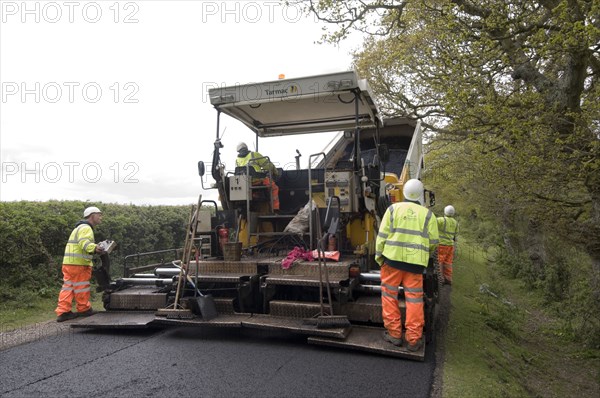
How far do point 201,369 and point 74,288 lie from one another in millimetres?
2678

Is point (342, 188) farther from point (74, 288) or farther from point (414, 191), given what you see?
point (74, 288)

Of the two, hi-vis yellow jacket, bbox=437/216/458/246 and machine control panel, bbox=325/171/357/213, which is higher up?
machine control panel, bbox=325/171/357/213

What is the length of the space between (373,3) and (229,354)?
8.54m

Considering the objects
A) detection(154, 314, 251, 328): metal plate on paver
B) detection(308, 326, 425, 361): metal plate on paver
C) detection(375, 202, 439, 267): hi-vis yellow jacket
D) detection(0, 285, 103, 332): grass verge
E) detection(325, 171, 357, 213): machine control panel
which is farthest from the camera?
detection(0, 285, 103, 332): grass verge

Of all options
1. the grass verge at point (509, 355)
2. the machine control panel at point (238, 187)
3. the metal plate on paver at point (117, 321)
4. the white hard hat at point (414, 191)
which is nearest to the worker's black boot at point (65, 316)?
the metal plate on paver at point (117, 321)

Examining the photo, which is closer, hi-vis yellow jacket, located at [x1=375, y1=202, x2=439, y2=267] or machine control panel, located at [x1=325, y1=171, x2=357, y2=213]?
hi-vis yellow jacket, located at [x1=375, y1=202, x2=439, y2=267]

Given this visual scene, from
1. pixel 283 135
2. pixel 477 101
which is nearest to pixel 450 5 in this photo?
pixel 477 101

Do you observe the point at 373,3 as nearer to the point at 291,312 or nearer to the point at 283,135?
the point at 283,135

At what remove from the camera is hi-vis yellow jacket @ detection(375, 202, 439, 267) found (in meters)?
4.21

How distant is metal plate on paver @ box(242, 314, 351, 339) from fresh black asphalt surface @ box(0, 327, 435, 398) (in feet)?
0.61

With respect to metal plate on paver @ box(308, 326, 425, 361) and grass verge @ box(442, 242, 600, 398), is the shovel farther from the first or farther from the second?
grass verge @ box(442, 242, 600, 398)

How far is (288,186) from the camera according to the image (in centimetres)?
661

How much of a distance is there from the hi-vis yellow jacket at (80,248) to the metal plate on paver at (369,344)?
313 centimetres

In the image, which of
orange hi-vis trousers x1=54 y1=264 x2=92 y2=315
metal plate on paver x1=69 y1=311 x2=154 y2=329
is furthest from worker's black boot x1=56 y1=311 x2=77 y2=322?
metal plate on paver x1=69 y1=311 x2=154 y2=329
